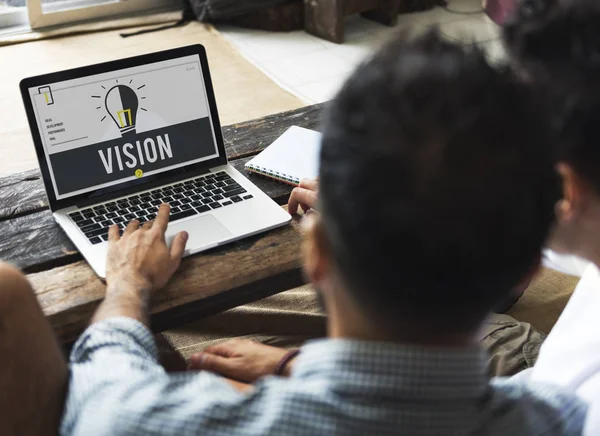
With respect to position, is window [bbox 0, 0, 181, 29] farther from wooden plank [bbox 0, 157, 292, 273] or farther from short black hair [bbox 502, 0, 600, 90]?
short black hair [bbox 502, 0, 600, 90]

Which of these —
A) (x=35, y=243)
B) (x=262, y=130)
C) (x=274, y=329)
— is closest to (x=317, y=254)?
(x=35, y=243)

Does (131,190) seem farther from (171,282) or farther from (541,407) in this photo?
(541,407)

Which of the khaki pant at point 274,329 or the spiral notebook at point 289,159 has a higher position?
the spiral notebook at point 289,159

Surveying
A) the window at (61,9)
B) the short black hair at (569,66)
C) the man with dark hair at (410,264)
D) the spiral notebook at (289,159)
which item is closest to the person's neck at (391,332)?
the man with dark hair at (410,264)

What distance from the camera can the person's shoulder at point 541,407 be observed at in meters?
0.69

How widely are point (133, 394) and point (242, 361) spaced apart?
1.16ft

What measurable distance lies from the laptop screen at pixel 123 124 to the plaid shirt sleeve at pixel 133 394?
462mm

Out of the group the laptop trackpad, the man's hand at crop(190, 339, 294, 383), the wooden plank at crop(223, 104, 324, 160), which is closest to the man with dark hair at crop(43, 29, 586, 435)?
the man's hand at crop(190, 339, 294, 383)

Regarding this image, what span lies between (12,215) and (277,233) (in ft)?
1.47

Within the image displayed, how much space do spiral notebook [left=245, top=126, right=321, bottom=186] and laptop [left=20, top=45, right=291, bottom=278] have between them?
57 millimetres

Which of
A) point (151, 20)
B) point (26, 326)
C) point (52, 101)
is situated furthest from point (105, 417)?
point (151, 20)

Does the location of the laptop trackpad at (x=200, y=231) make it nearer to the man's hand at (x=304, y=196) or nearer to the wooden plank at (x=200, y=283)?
the wooden plank at (x=200, y=283)

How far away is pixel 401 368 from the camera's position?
618 millimetres

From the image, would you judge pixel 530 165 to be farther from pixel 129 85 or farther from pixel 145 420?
pixel 129 85
